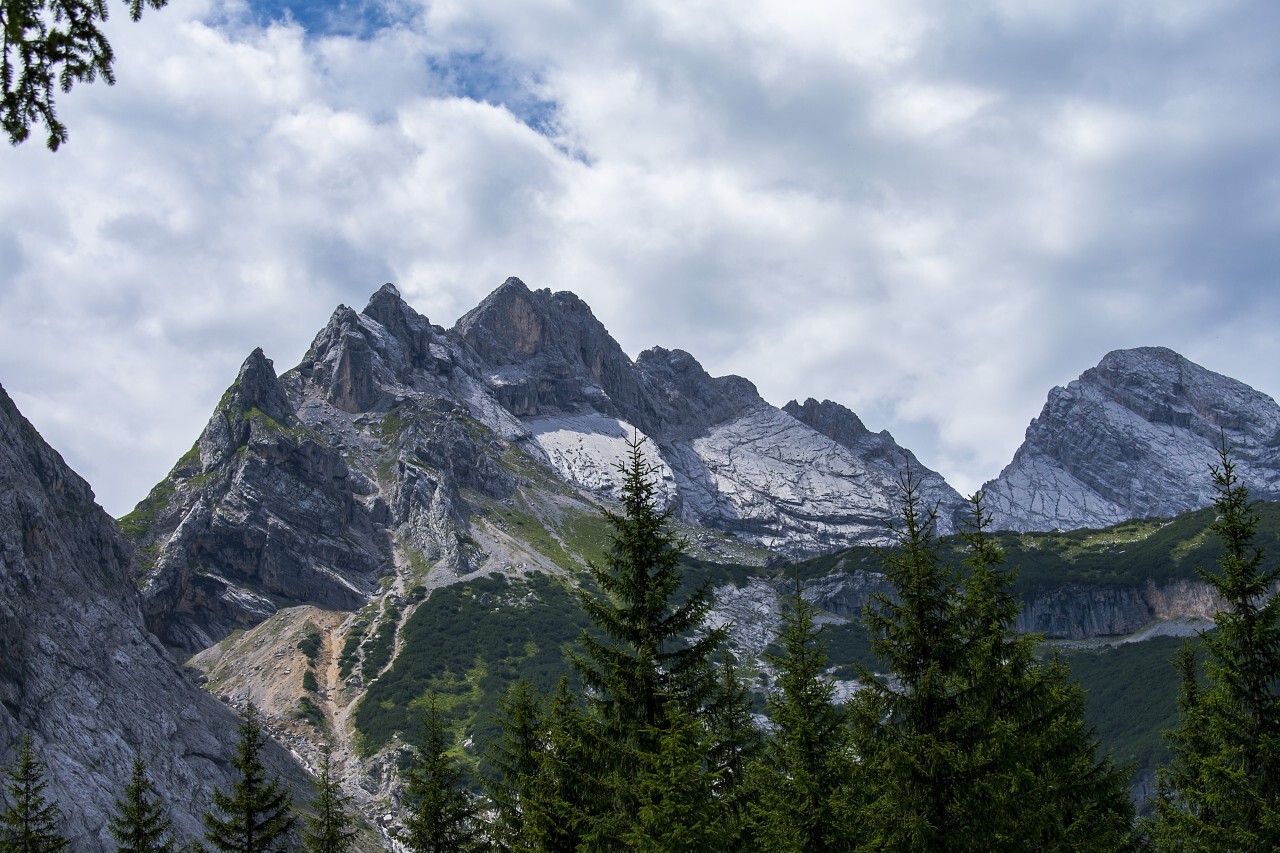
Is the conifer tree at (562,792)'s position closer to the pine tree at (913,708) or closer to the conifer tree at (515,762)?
the conifer tree at (515,762)

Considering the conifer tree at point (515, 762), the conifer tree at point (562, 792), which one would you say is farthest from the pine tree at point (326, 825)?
the conifer tree at point (562, 792)

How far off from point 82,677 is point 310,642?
74.2 meters

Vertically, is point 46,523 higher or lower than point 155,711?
higher

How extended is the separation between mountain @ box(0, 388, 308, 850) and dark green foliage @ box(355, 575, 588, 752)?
1076 inches

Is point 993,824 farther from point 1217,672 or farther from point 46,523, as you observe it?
point 46,523

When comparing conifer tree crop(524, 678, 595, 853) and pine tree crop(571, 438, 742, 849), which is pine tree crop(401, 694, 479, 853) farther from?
pine tree crop(571, 438, 742, 849)

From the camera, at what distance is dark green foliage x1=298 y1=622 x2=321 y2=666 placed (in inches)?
6663

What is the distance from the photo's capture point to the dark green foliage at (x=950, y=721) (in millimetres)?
18734

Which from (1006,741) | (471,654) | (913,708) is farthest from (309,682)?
(1006,741)

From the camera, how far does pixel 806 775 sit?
21.1 meters

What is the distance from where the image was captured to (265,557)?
193500 millimetres

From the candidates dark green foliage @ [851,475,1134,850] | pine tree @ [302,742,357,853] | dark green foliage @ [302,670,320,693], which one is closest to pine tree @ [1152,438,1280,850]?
dark green foliage @ [851,475,1134,850]

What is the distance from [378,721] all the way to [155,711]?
4444 cm

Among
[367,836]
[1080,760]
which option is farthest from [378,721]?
[1080,760]
